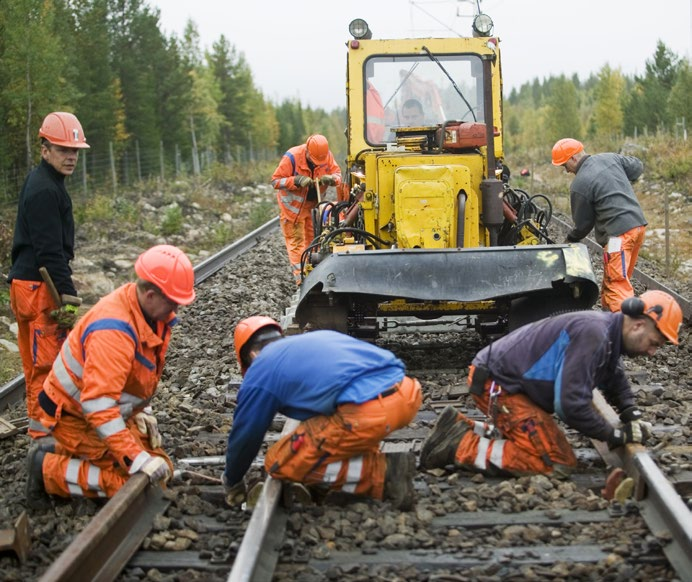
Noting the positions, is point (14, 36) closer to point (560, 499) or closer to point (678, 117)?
point (560, 499)

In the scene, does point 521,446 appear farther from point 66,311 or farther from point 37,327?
point 37,327

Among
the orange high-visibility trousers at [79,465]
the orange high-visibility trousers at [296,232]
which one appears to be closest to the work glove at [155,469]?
the orange high-visibility trousers at [79,465]

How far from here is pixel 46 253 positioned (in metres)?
5.56

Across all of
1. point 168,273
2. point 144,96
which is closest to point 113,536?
point 168,273

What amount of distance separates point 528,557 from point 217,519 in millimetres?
1454

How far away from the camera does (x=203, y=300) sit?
10.2 m

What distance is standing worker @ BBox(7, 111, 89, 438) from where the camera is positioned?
219 inches

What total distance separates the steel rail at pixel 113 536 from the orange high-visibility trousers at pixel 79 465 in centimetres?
33

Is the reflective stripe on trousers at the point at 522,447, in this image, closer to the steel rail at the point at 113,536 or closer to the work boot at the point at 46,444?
the steel rail at the point at 113,536

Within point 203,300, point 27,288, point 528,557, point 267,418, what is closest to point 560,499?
point 528,557

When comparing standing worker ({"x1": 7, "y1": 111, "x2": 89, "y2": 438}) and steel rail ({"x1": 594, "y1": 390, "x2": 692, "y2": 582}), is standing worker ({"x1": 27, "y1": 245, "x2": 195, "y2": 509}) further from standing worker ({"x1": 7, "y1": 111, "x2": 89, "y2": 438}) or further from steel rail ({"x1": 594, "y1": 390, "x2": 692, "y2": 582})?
steel rail ({"x1": 594, "y1": 390, "x2": 692, "y2": 582})

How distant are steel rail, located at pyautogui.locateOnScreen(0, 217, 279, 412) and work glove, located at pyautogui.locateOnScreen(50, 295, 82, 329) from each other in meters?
1.74

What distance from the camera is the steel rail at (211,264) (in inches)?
279

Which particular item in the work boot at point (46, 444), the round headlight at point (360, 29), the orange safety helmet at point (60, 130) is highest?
the round headlight at point (360, 29)
